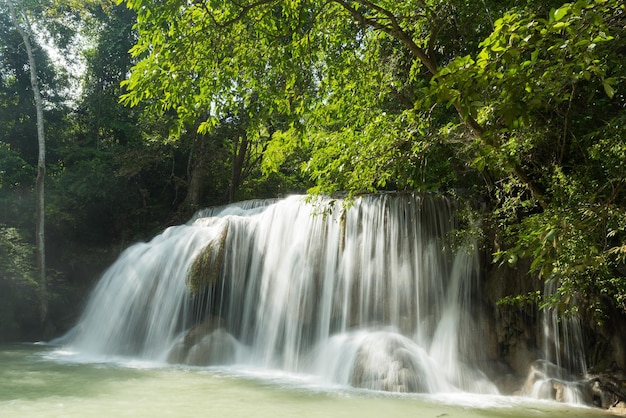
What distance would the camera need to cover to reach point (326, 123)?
7.16 metres

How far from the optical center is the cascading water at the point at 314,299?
347 inches

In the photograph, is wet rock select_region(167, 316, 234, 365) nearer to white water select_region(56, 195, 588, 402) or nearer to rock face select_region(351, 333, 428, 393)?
white water select_region(56, 195, 588, 402)

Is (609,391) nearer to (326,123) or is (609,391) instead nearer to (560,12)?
(326,123)

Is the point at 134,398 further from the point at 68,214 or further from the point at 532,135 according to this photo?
the point at 68,214

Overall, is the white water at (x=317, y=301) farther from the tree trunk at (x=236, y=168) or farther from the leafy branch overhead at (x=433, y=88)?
the tree trunk at (x=236, y=168)

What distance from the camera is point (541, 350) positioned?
8.44m

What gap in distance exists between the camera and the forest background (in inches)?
138

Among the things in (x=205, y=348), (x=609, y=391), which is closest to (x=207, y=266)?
(x=205, y=348)

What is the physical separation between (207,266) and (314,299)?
2.84 meters

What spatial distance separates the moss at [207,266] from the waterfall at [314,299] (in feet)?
0.08

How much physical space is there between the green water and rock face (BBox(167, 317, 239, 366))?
105 cm

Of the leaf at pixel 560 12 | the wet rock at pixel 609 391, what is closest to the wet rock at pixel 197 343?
the wet rock at pixel 609 391

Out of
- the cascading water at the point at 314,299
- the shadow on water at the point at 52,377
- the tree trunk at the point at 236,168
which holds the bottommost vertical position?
the shadow on water at the point at 52,377

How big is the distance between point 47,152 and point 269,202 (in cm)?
1101
